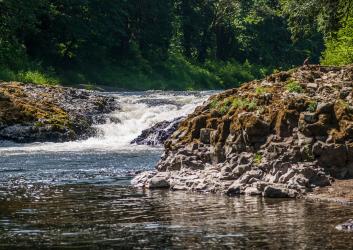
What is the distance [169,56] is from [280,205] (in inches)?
2668

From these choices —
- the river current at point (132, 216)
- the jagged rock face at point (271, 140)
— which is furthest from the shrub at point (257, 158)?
the river current at point (132, 216)

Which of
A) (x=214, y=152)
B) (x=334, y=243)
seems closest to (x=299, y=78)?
(x=214, y=152)

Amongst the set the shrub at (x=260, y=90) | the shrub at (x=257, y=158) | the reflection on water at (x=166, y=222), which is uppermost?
the shrub at (x=260, y=90)

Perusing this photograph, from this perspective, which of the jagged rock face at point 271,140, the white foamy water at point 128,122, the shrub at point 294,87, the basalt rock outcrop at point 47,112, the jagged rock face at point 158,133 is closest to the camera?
the jagged rock face at point 271,140

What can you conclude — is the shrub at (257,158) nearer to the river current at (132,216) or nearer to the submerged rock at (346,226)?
the river current at (132,216)

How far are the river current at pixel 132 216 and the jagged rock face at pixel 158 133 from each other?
963 centimetres

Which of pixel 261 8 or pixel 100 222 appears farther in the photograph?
pixel 261 8

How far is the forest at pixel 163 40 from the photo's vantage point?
2082 inches

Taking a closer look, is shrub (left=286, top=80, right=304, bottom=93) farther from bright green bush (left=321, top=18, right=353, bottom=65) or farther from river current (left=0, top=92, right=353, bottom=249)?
bright green bush (left=321, top=18, right=353, bottom=65)

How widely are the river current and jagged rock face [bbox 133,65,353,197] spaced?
1066 mm

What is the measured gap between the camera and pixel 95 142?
41.0m

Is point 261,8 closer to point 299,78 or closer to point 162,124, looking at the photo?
point 162,124

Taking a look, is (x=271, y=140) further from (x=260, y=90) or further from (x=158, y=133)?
(x=158, y=133)

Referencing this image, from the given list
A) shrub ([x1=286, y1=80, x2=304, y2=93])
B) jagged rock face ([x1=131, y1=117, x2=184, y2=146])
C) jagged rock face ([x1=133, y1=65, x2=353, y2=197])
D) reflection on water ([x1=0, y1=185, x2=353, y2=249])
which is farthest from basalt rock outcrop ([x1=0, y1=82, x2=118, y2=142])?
shrub ([x1=286, y1=80, x2=304, y2=93])
